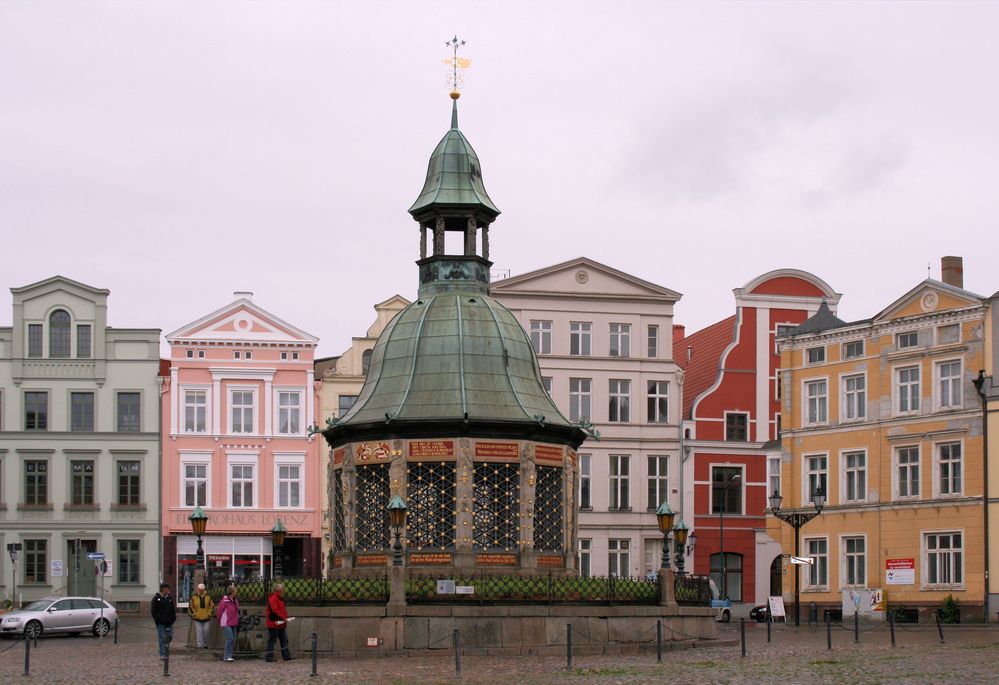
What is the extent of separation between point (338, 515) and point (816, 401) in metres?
27.0

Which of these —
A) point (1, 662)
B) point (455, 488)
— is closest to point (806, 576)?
point (455, 488)

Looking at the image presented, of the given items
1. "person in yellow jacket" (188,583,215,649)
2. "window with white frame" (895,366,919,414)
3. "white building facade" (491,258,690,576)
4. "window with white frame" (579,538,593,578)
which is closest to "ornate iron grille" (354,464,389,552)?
"person in yellow jacket" (188,583,215,649)

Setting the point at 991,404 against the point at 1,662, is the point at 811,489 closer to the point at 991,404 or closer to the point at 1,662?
the point at 991,404

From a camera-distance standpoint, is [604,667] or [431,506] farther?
[431,506]

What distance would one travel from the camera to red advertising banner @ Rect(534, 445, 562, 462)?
3931 cm

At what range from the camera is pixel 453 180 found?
4294 centimetres

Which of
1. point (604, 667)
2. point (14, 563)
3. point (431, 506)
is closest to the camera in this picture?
point (604, 667)

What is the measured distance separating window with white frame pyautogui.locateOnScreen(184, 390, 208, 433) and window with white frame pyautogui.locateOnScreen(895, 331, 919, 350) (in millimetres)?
27347

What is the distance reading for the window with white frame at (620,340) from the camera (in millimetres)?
68938

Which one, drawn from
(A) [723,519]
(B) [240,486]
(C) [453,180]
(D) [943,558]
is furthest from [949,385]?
(B) [240,486]

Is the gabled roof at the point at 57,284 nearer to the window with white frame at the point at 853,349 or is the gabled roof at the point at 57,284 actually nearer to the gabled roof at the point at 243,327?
the gabled roof at the point at 243,327

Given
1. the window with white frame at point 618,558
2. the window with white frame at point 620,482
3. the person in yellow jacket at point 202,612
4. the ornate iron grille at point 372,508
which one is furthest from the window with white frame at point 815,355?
the person in yellow jacket at point 202,612

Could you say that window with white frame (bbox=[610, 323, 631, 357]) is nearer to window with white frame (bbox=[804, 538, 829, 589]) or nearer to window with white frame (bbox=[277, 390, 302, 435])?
window with white frame (bbox=[804, 538, 829, 589])

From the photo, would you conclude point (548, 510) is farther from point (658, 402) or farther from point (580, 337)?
point (658, 402)
